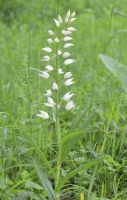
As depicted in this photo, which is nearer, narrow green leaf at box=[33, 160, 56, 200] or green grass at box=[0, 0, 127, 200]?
narrow green leaf at box=[33, 160, 56, 200]

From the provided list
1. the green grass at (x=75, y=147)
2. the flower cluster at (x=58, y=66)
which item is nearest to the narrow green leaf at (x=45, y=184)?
the green grass at (x=75, y=147)

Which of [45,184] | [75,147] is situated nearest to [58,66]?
[45,184]

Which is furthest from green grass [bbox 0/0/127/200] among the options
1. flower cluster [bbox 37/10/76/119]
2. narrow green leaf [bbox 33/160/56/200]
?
flower cluster [bbox 37/10/76/119]

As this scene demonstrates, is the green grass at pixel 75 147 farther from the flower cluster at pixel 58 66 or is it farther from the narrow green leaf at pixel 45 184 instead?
the flower cluster at pixel 58 66

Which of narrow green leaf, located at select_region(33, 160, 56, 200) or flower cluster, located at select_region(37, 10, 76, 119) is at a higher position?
flower cluster, located at select_region(37, 10, 76, 119)

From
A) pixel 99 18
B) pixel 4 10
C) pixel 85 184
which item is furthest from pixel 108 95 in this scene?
pixel 4 10

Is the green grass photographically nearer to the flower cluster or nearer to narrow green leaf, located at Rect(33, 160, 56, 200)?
narrow green leaf, located at Rect(33, 160, 56, 200)

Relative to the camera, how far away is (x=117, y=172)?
241 cm

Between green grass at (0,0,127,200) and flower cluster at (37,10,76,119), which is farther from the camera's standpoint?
green grass at (0,0,127,200)

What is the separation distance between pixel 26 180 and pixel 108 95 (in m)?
1.21

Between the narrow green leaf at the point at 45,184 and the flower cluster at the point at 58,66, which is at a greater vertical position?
the flower cluster at the point at 58,66

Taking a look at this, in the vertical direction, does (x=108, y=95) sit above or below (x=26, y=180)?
above

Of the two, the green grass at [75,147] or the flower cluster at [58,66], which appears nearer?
the flower cluster at [58,66]

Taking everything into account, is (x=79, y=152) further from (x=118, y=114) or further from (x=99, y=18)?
(x=99, y=18)
